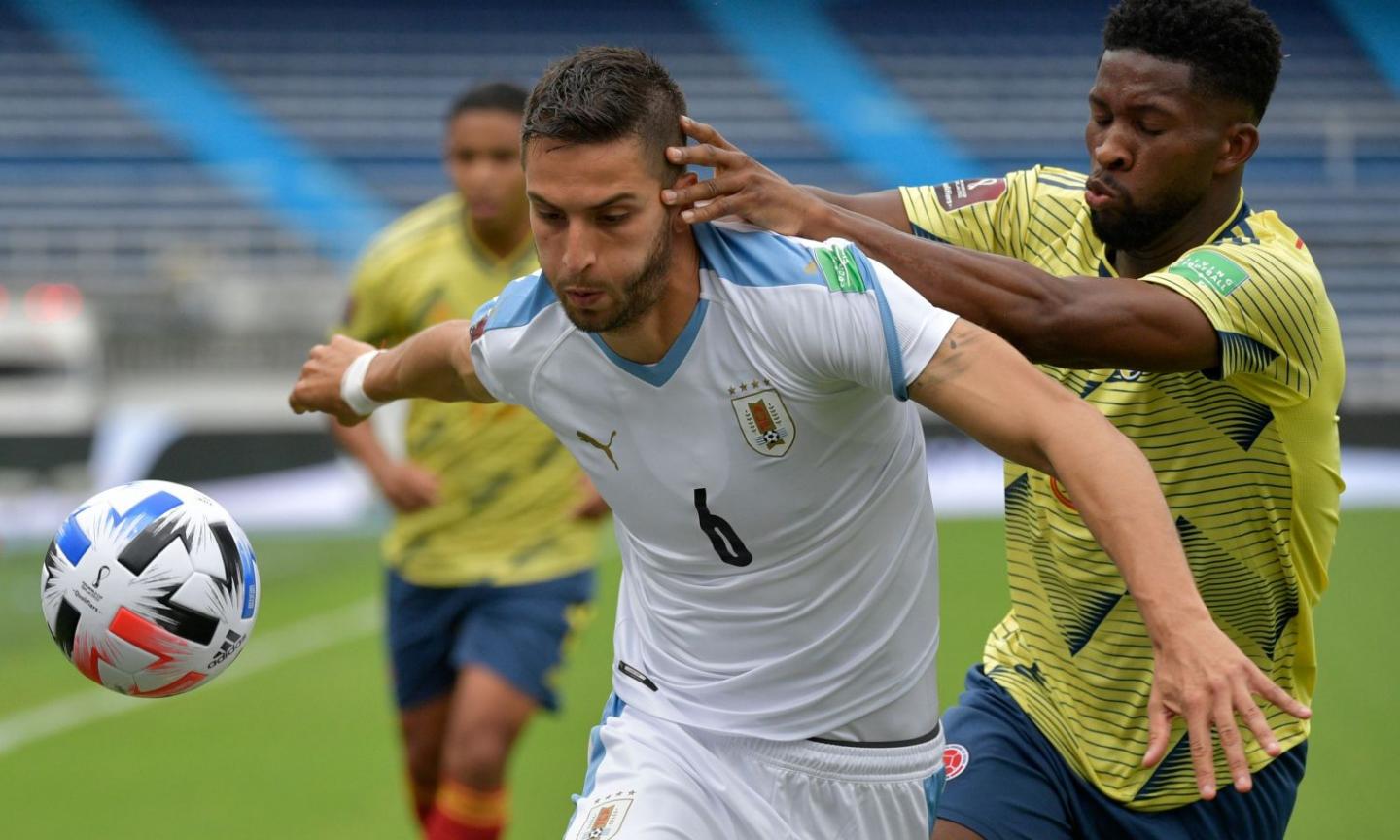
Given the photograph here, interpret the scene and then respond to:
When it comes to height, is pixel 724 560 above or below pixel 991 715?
above

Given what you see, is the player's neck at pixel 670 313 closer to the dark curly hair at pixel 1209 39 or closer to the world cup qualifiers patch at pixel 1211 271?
the world cup qualifiers patch at pixel 1211 271

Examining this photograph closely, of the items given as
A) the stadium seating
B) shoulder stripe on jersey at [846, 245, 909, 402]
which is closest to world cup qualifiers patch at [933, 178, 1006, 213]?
shoulder stripe on jersey at [846, 245, 909, 402]

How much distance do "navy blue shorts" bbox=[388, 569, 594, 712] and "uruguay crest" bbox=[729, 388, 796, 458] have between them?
3194 millimetres

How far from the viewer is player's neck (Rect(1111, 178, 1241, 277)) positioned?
3.95 metres

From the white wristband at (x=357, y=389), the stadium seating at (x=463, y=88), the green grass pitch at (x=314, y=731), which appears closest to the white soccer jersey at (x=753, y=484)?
the white wristband at (x=357, y=389)

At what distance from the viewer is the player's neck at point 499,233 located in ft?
23.1

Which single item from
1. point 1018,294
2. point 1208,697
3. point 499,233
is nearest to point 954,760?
point 1018,294

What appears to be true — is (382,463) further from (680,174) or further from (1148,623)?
(1148,623)

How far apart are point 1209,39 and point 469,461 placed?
4.01m

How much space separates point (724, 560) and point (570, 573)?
10.6ft

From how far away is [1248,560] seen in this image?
389 centimetres

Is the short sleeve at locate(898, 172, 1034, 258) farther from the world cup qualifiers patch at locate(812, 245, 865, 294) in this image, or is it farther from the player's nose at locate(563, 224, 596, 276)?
the player's nose at locate(563, 224, 596, 276)

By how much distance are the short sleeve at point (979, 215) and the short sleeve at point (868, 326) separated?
0.81 m

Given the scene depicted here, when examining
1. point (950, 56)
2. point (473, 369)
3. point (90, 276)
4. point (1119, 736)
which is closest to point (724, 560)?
point (473, 369)
